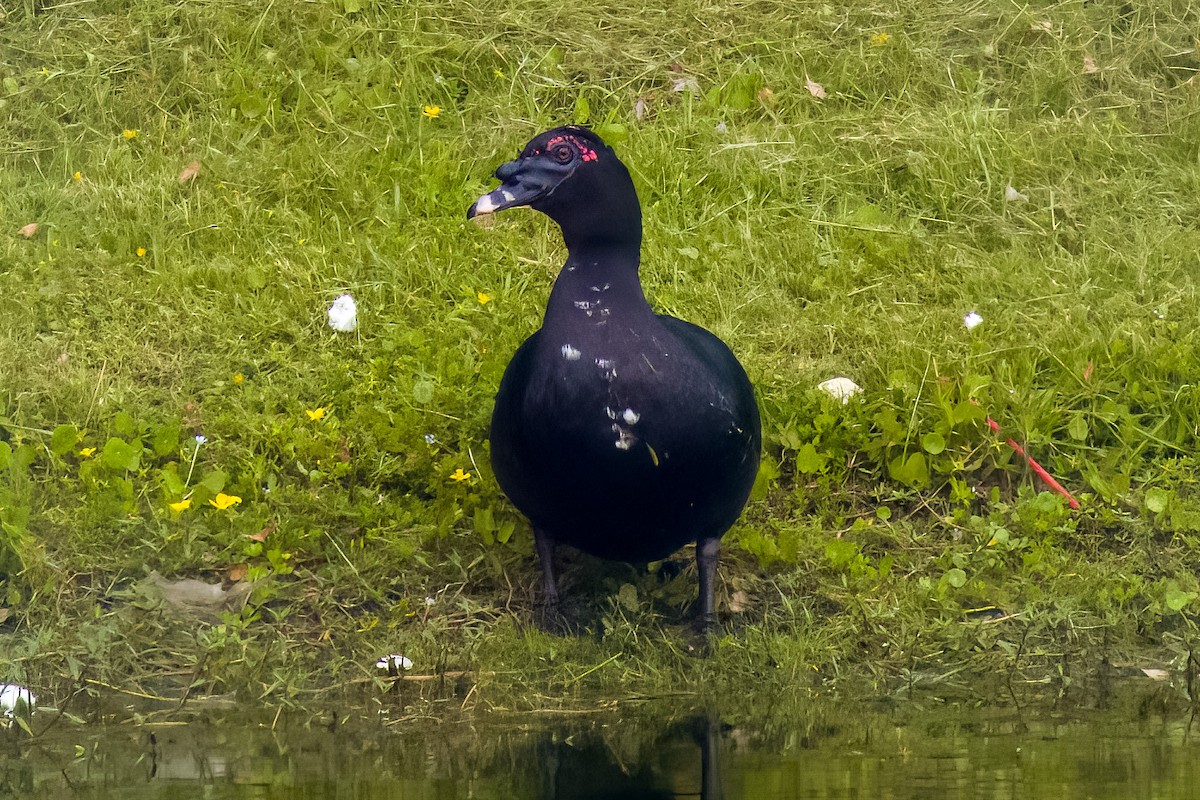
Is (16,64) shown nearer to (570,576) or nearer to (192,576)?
(192,576)

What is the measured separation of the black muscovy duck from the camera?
13.2 ft

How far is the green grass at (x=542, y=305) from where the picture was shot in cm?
453

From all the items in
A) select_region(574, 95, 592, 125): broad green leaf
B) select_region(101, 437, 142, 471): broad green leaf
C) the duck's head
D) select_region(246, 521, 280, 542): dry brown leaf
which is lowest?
select_region(246, 521, 280, 542): dry brown leaf

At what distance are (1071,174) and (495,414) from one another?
11.2ft

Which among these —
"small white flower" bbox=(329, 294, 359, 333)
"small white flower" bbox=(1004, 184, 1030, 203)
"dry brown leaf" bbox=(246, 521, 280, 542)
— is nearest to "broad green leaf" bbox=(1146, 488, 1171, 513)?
"small white flower" bbox=(1004, 184, 1030, 203)

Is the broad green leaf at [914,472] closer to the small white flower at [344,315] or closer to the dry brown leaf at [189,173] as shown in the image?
the small white flower at [344,315]

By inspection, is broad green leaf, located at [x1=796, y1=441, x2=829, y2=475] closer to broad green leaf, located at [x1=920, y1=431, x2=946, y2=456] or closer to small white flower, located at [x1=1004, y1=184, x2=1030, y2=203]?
broad green leaf, located at [x1=920, y1=431, x2=946, y2=456]

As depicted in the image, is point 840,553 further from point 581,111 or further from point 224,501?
point 581,111

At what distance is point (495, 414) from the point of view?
4359 millimetres

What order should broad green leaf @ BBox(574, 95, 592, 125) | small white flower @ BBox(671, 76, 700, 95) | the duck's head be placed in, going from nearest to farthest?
the duck's head
broad green leaf @ BBox(574, 95, 592, 125)
small white flower @ BBox(671, 76, 700, 95)

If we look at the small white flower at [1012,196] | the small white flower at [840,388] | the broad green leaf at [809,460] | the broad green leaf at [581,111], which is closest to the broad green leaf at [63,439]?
the broad green leaf at [809,460]

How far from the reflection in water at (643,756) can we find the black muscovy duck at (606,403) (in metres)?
0.51

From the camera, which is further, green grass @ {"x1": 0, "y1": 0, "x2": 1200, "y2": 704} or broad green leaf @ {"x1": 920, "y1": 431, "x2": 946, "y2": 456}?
broad green leaf @ {"x1": 920, "y1": 431, "x2": 946, "y2": 456}

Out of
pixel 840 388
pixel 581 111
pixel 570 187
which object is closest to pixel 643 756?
pixel 570 187
